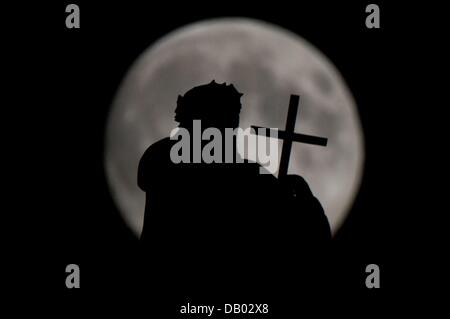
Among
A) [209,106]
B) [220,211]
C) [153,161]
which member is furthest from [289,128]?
[153,161]

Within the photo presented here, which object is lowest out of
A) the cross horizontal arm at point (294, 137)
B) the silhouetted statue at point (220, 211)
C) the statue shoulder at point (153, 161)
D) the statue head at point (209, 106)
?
the silhouetted statue at point (220, 211)

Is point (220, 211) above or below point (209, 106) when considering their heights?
below

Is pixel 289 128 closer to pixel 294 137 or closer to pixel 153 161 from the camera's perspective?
pixel 294 137

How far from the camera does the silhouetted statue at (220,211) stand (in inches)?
235

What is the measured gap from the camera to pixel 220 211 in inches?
243

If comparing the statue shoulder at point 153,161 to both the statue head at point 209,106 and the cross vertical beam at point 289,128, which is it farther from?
the cross vertical beam at point 289,128

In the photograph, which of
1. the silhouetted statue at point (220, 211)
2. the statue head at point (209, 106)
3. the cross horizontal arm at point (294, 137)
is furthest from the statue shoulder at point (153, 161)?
Answer: the cross horizontal arm at point (294, 137)

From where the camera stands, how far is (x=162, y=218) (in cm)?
611

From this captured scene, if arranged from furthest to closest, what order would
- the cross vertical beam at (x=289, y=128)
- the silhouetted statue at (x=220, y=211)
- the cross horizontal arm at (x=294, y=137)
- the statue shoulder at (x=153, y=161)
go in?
the cross horizontal arm at (x=294, y=137), the cross vertical beam at (x=289, y=128), the statue shoulder at (x=153, y=161), the silhouetted statue at (x=220, y=211)

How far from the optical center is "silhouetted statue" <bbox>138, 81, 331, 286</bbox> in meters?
5.97

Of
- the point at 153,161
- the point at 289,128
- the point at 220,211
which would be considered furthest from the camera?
the point at 289,128

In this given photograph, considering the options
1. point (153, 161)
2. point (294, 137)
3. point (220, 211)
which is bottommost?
point (220, 211)

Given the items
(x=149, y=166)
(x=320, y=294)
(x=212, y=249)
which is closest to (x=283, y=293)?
(x=320, y=294)

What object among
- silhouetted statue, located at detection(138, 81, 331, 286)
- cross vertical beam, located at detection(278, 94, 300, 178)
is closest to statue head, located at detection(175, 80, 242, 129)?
silhouetted statue, located at detection(138, 81, 331, 286)
